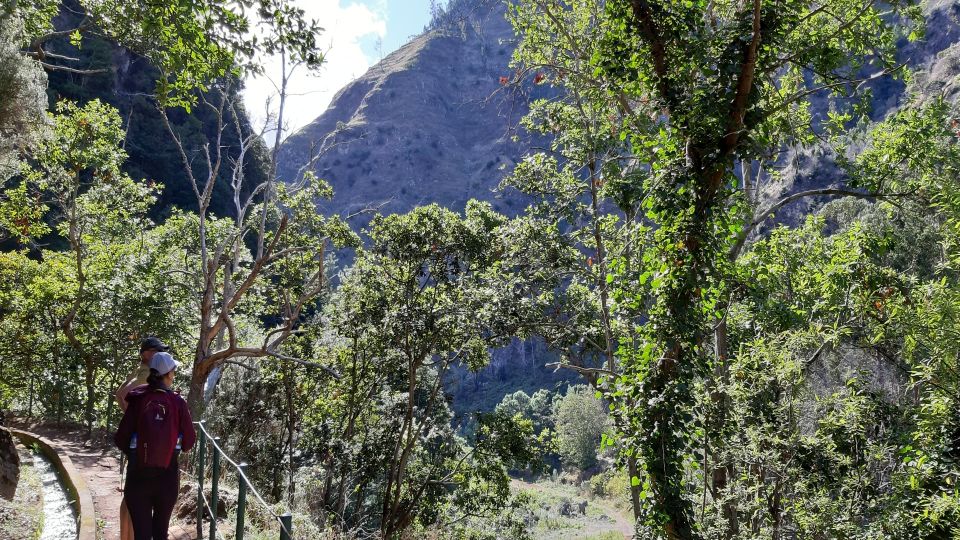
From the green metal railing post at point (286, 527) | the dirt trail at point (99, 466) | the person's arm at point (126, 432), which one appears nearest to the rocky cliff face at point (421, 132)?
the dirt trail at point (99, 466)

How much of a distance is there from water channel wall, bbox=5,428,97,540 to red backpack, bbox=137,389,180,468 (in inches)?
84.7

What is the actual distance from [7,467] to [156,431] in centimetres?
381

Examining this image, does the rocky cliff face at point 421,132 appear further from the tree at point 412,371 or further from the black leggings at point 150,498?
the black leggings at point 150,498

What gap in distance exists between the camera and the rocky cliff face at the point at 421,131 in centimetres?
13588

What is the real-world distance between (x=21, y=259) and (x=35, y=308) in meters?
2.01

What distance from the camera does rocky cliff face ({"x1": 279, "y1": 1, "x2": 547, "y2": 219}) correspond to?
135875 millimetres

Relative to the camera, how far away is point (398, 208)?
413 feet

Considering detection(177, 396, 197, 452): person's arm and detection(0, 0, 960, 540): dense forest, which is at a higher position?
detection(0, 0, 960, 540): dense forest

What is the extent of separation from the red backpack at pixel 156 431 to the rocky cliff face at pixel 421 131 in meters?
116

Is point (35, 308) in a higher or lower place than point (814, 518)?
higher

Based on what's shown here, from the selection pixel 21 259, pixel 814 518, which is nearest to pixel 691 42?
pixel 814 518

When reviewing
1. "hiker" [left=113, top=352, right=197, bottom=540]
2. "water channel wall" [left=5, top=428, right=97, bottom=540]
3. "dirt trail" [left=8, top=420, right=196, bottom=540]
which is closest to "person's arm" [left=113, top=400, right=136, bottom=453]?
"hiker" [left=113, top=352, right=197, bottom=540]

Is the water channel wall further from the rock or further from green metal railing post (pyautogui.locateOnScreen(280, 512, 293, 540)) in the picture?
green metal railing post (pyautogui.locateOnScreen(280, 512, 293, 540))

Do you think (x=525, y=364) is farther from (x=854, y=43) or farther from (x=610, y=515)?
(x=854, y=43)
